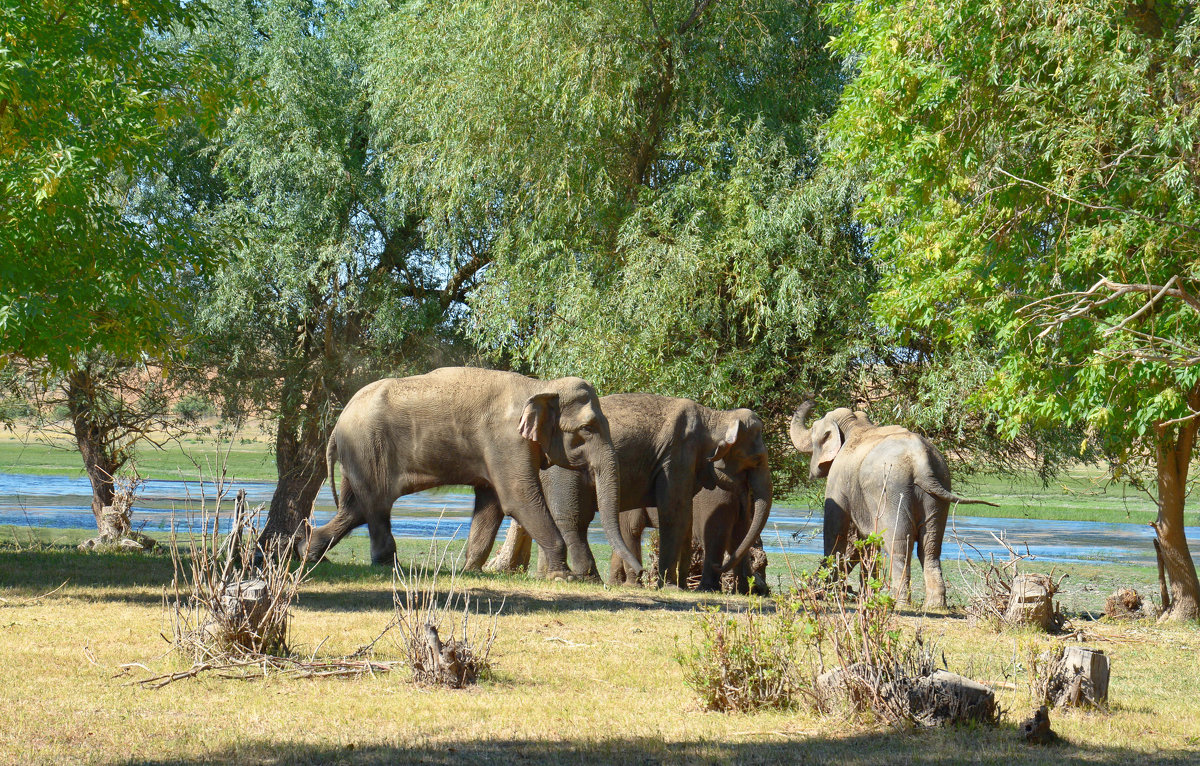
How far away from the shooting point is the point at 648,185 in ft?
68.2

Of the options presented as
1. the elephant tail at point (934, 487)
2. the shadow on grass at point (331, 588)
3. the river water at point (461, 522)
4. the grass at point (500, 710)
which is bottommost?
the river water at point (461, 522)

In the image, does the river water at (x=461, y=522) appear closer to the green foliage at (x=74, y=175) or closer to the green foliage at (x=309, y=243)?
the green foliage at (x=309, y=243)

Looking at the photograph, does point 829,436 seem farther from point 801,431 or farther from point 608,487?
point 608,487

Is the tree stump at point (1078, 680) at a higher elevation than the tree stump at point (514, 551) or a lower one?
higher

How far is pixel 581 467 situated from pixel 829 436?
397cm

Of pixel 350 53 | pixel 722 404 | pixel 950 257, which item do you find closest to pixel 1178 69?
pixel 950 257

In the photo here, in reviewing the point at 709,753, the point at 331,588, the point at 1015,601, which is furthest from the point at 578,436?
the point at 709,753

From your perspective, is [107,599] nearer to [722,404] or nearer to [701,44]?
[722,404]

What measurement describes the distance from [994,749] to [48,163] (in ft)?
28.9

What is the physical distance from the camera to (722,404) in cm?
1894

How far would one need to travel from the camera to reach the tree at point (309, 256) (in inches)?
850

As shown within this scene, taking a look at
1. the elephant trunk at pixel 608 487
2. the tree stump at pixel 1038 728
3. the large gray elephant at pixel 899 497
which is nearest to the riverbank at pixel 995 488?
the large gray elephant at pixel 899 497

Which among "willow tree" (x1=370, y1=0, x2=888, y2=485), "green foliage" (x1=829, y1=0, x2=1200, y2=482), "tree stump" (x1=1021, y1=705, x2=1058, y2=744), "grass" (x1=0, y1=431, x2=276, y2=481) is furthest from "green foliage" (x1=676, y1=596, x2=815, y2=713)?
"grass" (x1=0, y1=431, x2=276, y2=481)

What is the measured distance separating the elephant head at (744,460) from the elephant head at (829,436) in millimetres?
1145
